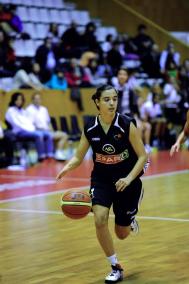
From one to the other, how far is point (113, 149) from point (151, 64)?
16.6 metres

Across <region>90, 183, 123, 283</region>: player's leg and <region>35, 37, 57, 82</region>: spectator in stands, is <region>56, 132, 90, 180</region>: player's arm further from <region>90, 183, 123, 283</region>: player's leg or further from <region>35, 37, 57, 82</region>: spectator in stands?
<region>35, 37, 57, 82</region>: spectator in stands

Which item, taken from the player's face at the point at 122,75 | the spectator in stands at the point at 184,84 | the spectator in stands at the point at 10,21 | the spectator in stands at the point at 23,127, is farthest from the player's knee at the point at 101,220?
the spectator in stands at the point at 184,84

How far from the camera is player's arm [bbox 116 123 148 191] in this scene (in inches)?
223

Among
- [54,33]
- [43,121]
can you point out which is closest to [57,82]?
[43,121]

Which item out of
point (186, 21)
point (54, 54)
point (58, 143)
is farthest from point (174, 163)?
point (186, 21)

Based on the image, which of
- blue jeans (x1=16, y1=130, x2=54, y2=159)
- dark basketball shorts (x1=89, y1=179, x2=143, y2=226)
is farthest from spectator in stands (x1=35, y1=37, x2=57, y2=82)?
dark basketball shorts (x1=89, y1=179, x2=143, y2=226)

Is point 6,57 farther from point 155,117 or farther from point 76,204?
point 76,204

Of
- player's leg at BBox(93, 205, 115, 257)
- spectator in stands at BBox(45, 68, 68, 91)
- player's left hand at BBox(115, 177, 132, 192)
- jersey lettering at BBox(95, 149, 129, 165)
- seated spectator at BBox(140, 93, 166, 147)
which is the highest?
jersey lettering at BBox(95, 149, 129, 165)

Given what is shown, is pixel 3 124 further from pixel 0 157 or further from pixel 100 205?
pixel 100 205

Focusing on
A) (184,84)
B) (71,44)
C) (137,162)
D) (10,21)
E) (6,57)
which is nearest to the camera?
(137,162)

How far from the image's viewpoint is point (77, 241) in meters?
7.55

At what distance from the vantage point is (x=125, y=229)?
614cm

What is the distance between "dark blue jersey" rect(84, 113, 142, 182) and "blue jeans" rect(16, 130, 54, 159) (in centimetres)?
919

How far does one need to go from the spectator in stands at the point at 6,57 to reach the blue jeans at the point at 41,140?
2194 millimetres
